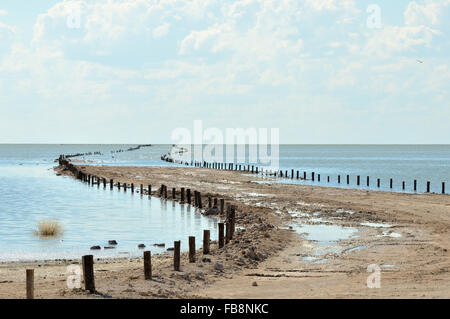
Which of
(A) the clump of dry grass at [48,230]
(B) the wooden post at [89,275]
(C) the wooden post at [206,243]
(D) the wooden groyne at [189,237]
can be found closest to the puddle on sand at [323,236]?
(D) the wooden groyne at [189,237]

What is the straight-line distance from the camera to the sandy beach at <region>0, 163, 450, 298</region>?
17.1 metres

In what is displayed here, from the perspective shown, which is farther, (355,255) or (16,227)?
(16,227)

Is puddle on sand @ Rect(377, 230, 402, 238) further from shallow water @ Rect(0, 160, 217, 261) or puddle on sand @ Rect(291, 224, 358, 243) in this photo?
shallow water @ Rect(0, 160, 217, 261)

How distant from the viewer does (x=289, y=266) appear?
2130cm

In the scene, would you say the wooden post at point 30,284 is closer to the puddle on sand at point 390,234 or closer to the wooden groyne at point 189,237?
the wooden groyne at point 189,237

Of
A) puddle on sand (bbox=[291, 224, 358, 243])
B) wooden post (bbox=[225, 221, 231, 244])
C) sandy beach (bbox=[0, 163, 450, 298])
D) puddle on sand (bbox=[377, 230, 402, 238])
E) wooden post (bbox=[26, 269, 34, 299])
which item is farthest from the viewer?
puddle on sand (bbox=[377, 230, 402, 238])

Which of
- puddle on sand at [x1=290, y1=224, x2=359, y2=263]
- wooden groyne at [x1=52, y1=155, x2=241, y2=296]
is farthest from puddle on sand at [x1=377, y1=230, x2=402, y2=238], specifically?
wooden groyne at [x1=52, y1=155, x2=241, y2=296]

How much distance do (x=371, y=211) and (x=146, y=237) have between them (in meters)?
14.2

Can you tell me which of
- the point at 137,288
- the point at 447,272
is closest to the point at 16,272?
the point at 137,288

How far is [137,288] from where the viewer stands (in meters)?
17.4

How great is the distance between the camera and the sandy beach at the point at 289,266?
17.1m
